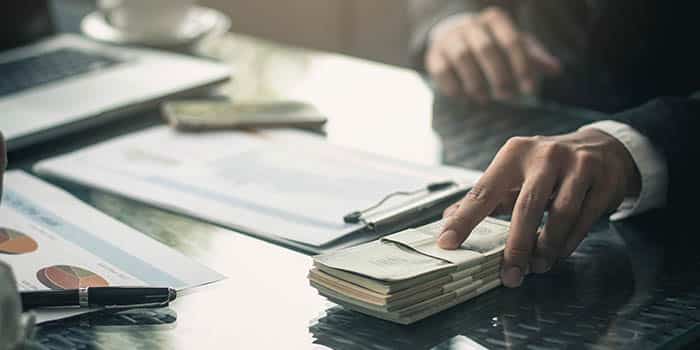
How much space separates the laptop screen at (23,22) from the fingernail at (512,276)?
1076 mm

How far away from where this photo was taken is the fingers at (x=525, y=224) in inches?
38.3

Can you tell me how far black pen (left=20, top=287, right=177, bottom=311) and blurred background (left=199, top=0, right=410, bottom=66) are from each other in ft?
7.34

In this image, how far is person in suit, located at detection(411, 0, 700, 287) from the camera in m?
1.02

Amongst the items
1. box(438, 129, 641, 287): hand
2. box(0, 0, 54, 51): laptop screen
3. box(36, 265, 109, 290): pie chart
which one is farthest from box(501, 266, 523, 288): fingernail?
box(0, 0, 54, 51): laptop screen

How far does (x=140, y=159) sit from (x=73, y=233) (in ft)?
0.80

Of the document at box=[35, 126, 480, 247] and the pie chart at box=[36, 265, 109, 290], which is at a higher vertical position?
the document at box=[35, 126, 480, 247]

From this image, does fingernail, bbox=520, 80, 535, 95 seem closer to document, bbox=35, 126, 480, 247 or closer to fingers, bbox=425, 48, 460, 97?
fingers, bbox=425, 48, 460, 97

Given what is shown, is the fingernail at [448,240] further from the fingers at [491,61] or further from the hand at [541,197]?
the fingers at [491,61]

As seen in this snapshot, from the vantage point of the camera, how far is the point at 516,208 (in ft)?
3.30

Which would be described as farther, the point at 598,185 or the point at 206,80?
the point at 206,80

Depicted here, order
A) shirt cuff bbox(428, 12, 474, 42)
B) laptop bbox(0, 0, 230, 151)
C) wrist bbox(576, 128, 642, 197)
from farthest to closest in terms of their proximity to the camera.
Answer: shirt cuff bbox(428, 12, 474, 42), laptop bbox(0, 0, 230, 151), wrist bbox(576, 128, 642, 197)

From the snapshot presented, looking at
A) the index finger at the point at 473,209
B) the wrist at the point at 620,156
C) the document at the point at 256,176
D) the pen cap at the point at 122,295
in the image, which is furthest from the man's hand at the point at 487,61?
the pen cap at the point at 122,295

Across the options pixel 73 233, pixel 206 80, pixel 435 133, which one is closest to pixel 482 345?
pixel 73 233

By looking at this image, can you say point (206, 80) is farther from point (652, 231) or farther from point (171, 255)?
point (652, 231)
